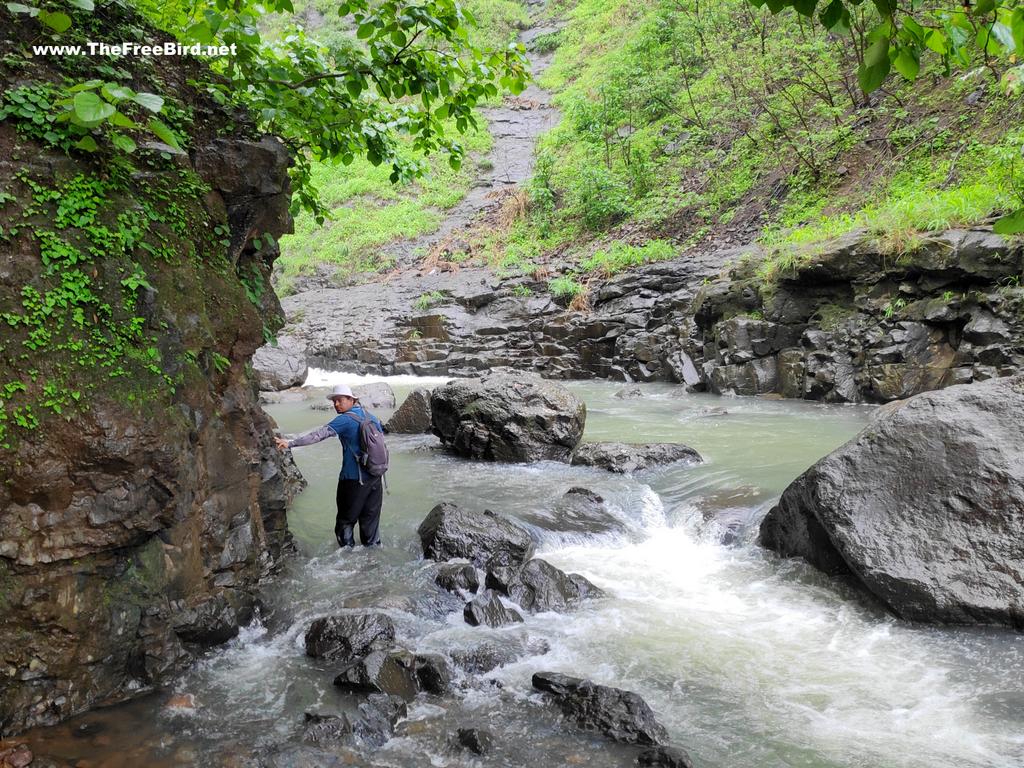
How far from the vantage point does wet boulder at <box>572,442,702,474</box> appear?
32.0ft

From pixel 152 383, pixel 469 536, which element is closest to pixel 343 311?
pixel 469 536

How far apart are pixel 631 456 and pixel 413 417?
4586mm

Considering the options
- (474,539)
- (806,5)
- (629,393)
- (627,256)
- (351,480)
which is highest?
(627,256)

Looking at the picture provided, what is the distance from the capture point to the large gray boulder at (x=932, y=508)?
205 inches

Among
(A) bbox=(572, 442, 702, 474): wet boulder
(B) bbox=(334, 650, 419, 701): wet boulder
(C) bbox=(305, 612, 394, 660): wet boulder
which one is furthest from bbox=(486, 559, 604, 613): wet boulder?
(A) bbox=(572, 442, 702, 474): wet boulder

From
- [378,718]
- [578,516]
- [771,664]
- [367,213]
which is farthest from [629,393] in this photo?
[367,213]

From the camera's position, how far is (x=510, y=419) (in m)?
10.5

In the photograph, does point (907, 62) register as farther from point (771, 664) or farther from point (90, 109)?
point (771, 664)

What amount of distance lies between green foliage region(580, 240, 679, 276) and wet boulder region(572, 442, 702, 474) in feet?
37.3

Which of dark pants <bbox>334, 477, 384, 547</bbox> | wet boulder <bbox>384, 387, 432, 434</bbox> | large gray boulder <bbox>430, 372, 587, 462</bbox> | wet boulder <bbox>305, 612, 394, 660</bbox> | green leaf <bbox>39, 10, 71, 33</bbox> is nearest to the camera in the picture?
green leaf <bbox>39, 10, 71, 33</bbox>

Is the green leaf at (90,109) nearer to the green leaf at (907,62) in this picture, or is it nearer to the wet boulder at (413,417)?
the green leaf at (907,62)

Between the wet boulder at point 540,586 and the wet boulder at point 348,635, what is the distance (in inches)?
43.5

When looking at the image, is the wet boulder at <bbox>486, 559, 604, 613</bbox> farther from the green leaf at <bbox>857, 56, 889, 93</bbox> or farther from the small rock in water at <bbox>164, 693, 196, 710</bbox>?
the green leaf at <bbox>857, 56, 889, 93</bbox>

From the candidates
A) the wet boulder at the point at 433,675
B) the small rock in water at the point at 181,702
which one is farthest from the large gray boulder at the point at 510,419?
the small rock in water at the point at 181,702
